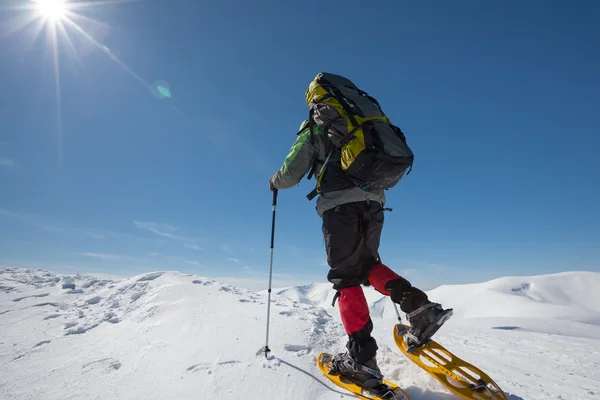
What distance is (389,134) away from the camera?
8.80 ft

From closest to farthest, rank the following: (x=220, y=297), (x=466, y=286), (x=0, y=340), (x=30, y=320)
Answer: (x=0, y=340) < (x=30, y=320) < (x=220, y=297) < (x=466, y=286)

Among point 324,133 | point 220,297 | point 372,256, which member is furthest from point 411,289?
point 220,297

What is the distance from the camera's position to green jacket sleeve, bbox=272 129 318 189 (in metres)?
3.13

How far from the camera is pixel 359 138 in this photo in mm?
2635

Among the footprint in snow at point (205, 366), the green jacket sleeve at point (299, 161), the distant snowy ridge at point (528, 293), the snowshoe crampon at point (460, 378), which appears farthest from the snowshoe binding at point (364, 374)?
the distant snowy ridge at point (528, 293)

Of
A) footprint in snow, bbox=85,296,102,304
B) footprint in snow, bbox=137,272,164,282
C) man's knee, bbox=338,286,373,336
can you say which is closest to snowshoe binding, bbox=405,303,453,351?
man's knee, bbox=338,286,373,336

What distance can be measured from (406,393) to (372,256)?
1300 millimetres

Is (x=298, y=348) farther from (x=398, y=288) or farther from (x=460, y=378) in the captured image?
(x=460, y=378)

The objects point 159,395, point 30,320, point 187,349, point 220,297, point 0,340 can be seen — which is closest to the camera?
point 159,395

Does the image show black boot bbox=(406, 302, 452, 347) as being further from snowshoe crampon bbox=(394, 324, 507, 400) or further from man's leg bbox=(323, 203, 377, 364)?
man's leg bbox=(323, 203, 377, 364)

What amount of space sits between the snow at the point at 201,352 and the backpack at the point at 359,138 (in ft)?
6.88

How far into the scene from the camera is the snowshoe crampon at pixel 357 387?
7.41ft

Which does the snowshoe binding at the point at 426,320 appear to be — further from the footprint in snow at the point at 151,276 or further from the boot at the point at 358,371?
the footprint in snow at the point at 151,276

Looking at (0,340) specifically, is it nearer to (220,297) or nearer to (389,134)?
(220,297)
